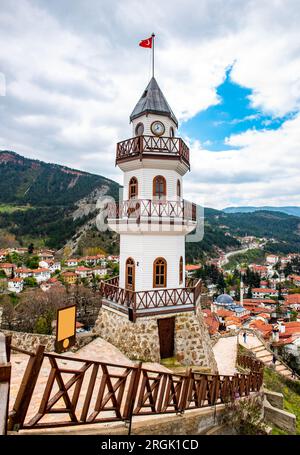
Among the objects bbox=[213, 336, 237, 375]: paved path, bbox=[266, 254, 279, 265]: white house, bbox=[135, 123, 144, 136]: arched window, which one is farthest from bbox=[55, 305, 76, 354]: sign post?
bbox=[266, 254, 279, 265]: white house

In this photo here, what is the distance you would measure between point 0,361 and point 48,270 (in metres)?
96.1

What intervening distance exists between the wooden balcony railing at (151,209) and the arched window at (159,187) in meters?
0.33

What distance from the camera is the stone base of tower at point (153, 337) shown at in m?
11.8

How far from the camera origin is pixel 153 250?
13586 millimetres

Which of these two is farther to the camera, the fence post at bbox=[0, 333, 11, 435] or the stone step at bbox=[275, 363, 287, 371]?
the stone step at bbox=[275, 363, 287, 371]

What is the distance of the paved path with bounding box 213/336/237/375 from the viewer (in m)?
17.2

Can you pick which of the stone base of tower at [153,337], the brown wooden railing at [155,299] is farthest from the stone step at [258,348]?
the brown wooden railing at [155,299]

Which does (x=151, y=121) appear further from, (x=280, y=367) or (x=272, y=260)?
(x=272, y=260)

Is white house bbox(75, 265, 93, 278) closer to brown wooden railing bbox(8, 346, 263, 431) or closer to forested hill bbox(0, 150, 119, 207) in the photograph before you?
forested hill bbox(0, 150, 119, 207)

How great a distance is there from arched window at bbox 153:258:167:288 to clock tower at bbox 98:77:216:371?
0.02 meters

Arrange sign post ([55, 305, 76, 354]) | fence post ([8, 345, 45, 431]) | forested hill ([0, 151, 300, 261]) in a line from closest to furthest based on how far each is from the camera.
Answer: fence post ([8, 345, 45, 431])
sign post ([55, 305, 76, 354])
forested hill ([0, 151, 300, 261])

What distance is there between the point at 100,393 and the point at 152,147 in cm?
1111

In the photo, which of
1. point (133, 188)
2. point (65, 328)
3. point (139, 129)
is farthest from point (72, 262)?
point (65, 328)
